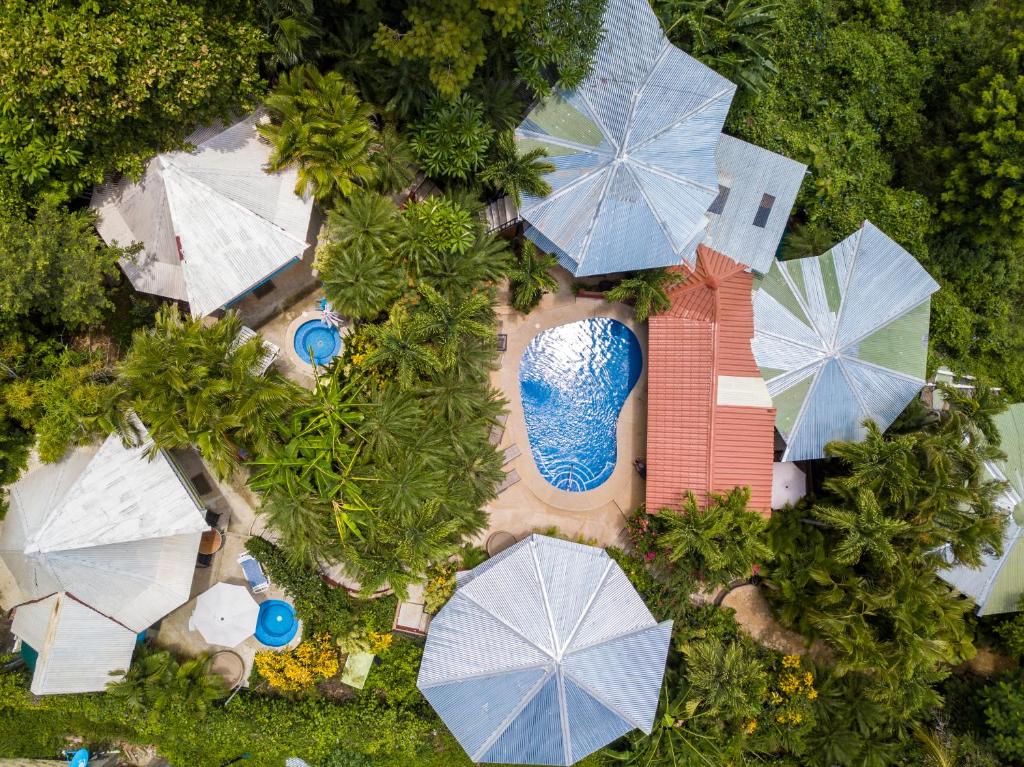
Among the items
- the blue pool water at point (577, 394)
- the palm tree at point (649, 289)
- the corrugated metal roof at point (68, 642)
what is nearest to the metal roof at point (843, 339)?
the palm tree at point (649, 289)

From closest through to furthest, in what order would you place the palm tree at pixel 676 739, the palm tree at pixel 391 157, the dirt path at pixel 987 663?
the palm tree at pixel 391 157, the palm tree at pixel 676 739, the dirt path at pixel 987 663

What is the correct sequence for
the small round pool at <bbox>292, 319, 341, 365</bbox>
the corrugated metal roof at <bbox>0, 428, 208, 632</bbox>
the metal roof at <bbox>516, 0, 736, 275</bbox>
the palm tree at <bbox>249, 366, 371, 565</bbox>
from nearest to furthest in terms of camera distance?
the corrugated metal roof at <bbox>0, 428, 208, 632</bbox>, the palm tree at <bbox>249, 366, 371, 565</bbox>, the metal roof at <bbox>516, 0, 736, 275</bbox>, the small round pool at <bbox>292, 319, 341, 365</bbox>

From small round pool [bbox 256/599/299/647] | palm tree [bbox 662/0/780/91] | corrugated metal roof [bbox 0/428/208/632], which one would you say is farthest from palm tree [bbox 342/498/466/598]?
palm tree [bbox 662/0/780/91]

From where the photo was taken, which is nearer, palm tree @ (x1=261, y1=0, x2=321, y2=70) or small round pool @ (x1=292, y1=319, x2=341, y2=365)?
palm tree @ (x1=261, y1=0, x2=321, y2=70)

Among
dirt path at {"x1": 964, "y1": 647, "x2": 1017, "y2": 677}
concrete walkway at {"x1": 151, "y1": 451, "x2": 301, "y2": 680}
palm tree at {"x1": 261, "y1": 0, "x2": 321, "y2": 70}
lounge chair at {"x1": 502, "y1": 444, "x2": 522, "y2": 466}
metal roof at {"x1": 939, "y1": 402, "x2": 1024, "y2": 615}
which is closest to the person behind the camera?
palm tree at {"x1": 261, "y1": 0, "x2": 321, "y2": 70}

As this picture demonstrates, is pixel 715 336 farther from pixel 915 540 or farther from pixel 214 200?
pixel 214 200

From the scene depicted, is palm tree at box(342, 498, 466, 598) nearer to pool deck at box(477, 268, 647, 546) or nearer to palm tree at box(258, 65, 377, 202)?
pool deck at box(477, 268, 647, 546)

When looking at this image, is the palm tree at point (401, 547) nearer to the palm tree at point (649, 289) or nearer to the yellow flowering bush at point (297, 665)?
the yellow flowering bush at point (297, 665)
